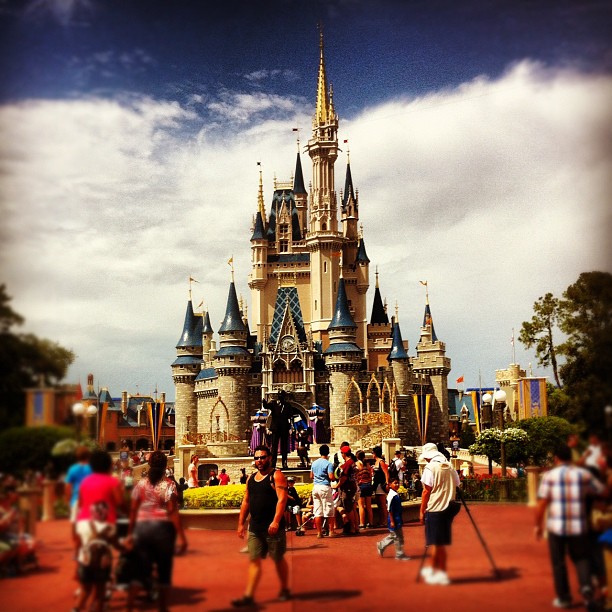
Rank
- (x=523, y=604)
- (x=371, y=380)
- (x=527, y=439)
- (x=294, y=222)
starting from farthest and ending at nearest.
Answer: (x=294, y=222) < (x=371, y=380) < (x=527, y=439) < (x=523, y=604)

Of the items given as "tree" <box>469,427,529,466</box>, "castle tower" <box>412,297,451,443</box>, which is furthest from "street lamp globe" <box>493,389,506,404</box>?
"castle tower" <box>412,297,451,443</box>

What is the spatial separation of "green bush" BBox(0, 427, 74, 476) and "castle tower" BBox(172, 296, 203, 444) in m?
64.3

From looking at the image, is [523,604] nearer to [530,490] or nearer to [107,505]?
[530,490]

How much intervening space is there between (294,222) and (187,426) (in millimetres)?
21874

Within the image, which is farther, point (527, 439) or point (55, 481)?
point (527, 439)

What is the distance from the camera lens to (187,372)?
234 feet

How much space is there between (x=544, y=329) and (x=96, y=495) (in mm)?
2826

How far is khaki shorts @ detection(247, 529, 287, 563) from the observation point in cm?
570

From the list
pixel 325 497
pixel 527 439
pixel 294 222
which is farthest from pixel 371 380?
pixel 527 439

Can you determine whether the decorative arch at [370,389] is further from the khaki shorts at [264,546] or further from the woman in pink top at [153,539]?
A: the woman in pink top at [153,539]

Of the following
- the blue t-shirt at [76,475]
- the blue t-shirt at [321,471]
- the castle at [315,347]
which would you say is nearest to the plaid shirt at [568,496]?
the blue t-shirt at [76,475]

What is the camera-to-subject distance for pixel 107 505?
4.70m

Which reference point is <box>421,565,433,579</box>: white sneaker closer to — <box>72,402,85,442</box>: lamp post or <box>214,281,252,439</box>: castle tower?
<box>72,402,85,442</box>: lamp post

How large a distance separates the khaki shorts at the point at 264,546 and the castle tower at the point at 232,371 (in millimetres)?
56550
